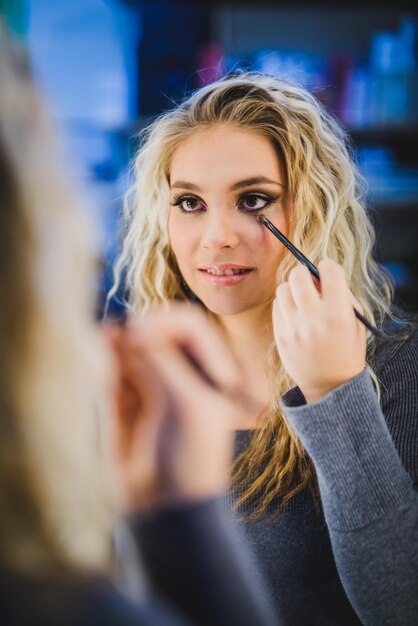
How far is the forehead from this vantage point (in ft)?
2.96

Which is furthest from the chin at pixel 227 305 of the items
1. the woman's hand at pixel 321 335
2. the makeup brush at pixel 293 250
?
the woman's hand at pixel 321 335

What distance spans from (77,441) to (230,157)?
619 mm

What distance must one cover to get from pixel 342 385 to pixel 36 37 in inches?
91.6

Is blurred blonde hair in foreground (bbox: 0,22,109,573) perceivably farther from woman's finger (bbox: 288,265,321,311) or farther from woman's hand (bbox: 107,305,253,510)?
woman's finger (bbox: 288,265,321,311)

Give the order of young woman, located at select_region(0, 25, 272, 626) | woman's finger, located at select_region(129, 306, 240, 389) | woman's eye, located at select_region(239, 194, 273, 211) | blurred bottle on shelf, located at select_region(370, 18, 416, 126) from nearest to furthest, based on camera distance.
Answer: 1. young woman, located at select_region(0, 25, 272, 626)
2. woman's finger, located at select_region(129, 306, 240, 389)
3. woman's eye, located at select_region(239, 194, 273, 211)
4. blurred bottle on shelf, located at select_region(370, 18, 416, 126)

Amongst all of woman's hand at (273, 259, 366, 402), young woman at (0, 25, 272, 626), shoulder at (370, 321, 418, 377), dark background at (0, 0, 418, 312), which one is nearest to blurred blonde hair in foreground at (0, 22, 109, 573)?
young woman at (0, 25, 272, 626)

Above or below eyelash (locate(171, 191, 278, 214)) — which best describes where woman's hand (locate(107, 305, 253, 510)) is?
below

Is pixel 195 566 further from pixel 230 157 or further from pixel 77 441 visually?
pixel 230 157

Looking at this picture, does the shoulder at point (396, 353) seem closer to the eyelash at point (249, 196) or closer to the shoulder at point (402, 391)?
the shoulder at point (402, 391)

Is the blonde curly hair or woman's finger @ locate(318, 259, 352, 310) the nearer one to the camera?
woman's finger @ locate(318, 259, 352, 310)

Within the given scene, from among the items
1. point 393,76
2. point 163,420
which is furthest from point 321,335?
point 393,76

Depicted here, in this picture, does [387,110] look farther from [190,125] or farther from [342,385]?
[342,385]


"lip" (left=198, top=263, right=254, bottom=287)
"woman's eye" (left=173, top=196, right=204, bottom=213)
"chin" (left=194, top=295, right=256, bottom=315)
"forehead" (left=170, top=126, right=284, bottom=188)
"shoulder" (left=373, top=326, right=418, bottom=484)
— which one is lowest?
"shoulder" (left=373, top=326, right=418, bottom=484)

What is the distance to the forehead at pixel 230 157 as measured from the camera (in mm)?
903
